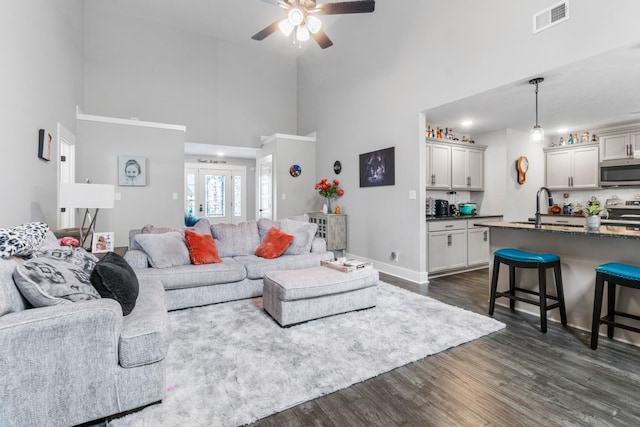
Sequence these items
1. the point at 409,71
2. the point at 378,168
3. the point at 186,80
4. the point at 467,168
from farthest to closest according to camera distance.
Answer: the point at 186,80
the point at 467,168
the point at 378,168
the point at 409,71

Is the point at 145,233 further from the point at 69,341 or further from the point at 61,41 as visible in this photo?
the point at 61,41

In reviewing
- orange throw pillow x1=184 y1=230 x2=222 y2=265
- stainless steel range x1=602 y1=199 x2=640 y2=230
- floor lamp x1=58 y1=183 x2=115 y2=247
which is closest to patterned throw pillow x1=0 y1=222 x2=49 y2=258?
floor lamp x1=58 y1=183 x2=115 y2=247

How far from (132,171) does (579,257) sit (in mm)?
6407

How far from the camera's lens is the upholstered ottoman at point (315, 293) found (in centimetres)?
275

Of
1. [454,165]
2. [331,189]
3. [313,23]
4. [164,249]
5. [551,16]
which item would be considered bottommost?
[164,249]

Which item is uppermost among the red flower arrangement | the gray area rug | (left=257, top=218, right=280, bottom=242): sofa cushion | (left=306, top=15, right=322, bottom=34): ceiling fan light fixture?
(left=306, top=15, right=322, bottom=34): ceiling fan light fixture

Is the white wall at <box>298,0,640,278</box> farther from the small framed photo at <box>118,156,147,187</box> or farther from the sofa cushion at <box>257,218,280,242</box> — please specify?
the small framed photo at <box>118,156,147,187</box>

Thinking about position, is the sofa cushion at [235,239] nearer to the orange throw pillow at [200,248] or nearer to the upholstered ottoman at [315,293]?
the orange throw pillow at [200,248]

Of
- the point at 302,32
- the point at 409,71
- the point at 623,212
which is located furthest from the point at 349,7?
the point at 623,212

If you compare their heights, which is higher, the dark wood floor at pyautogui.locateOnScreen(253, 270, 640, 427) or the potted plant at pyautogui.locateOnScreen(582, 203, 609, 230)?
the potted plant at pyautogui.locateOnScreen(582, 203, 609, 230)

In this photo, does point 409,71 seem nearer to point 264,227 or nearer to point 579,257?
point 264,227

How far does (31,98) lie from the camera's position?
3186mm

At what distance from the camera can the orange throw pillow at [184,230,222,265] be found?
3464mm

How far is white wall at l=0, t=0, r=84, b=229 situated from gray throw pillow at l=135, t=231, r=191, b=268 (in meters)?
1.07
